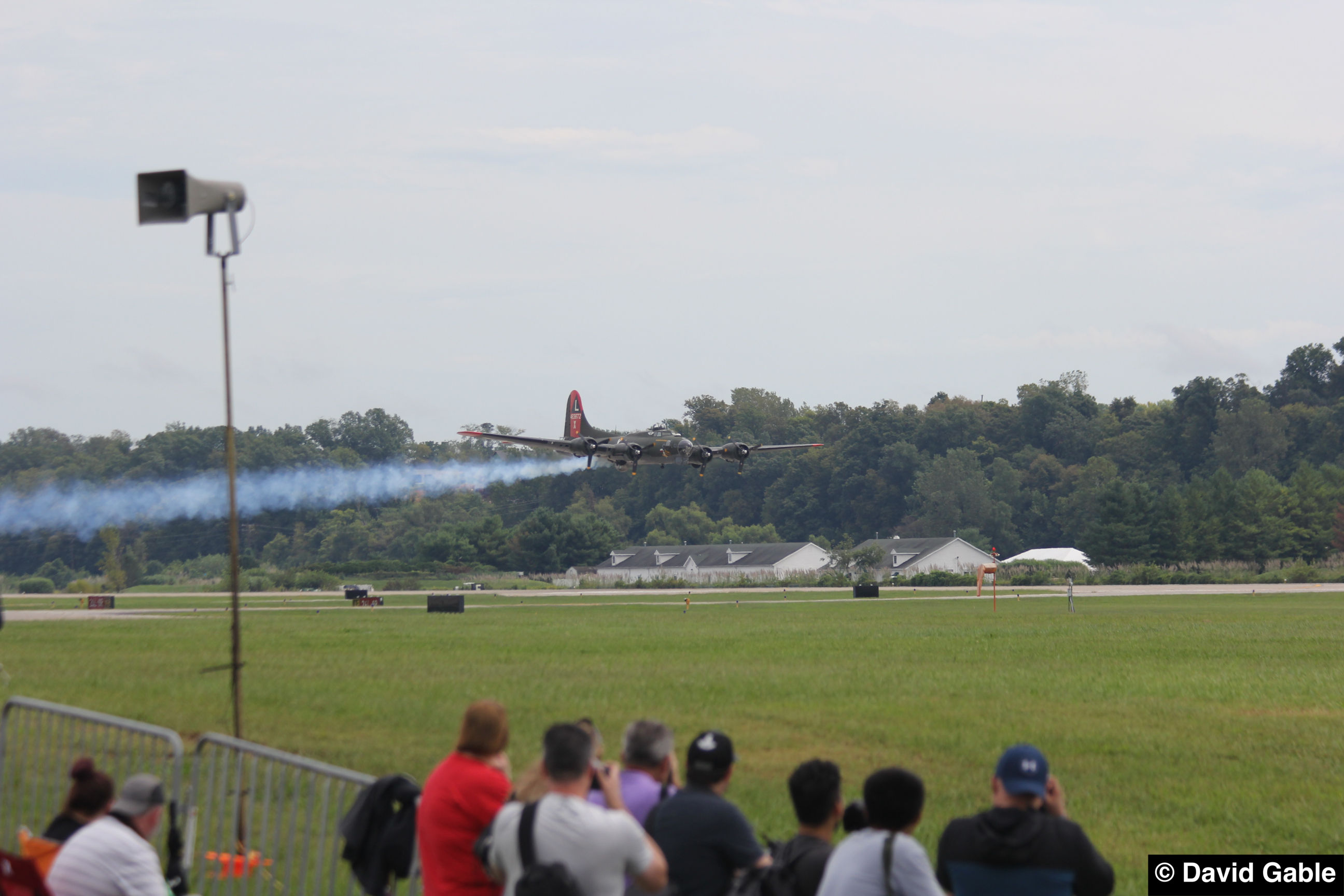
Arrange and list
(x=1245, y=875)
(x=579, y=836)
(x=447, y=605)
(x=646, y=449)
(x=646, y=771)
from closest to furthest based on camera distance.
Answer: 1. (x=579, y=836)
2. (x=646, y=771)
3. (x=1245, y=875)
4. (x=447, y=605)
5. (x=646, y=449)

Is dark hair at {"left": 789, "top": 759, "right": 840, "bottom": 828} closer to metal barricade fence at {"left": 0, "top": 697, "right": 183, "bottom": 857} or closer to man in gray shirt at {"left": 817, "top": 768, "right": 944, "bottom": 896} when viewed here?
man in gray shirt at {"left": 817, "top": 768, "right": 944, "bottom": 896}

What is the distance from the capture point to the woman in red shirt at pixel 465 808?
5996 mm

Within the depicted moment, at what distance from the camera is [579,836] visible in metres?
5.16

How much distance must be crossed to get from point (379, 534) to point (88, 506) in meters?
39.6

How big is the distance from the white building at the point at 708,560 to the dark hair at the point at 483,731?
120 m

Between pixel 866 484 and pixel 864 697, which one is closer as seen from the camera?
pixel 864 697

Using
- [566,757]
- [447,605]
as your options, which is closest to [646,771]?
[566,757]

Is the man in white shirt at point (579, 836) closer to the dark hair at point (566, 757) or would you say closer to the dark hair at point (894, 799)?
the dark hair at point (566, 757)

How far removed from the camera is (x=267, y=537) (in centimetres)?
14050

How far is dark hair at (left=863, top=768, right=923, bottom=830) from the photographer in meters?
5.48

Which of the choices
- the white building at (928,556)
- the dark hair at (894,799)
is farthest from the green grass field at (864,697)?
the white building at (928,556)

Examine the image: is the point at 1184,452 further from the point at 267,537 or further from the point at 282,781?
the point at 282,781

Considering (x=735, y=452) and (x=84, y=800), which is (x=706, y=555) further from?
(x=84, y=800)

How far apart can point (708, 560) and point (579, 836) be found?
131m
